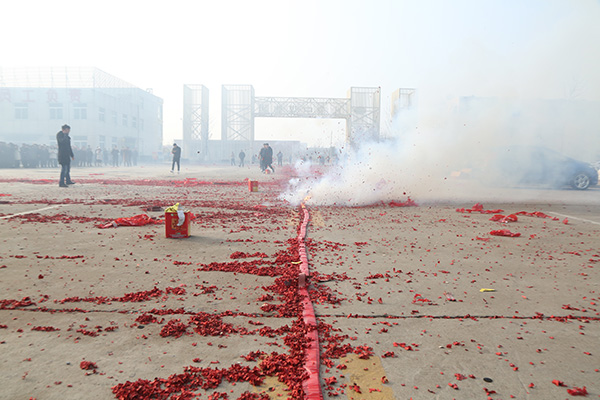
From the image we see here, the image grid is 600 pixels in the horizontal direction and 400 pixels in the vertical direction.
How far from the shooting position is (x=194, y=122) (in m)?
67.0

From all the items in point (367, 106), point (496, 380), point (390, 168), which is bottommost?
point (496, 380)

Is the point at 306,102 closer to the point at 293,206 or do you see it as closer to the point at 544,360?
the point at 293,206

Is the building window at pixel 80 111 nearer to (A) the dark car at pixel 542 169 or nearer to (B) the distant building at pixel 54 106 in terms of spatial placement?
(B) the distant building at pixel 54 106

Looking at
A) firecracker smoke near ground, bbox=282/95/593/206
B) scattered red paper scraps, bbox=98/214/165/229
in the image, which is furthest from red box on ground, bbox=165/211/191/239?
firecracker smoke near ground, bbox=282/95/593/206

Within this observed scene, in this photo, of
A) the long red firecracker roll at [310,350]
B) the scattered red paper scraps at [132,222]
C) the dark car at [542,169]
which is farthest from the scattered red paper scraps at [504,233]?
the dark car at [542,169]

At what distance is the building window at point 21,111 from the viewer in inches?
2239

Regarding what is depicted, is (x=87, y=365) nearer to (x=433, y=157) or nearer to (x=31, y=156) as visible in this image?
(x=433, y=157)

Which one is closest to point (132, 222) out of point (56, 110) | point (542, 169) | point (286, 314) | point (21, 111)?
point (286, 314)

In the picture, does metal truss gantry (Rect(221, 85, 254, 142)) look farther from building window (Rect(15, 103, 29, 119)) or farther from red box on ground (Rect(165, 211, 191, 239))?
red box on ground (Rect(165, 211, 191, 239))

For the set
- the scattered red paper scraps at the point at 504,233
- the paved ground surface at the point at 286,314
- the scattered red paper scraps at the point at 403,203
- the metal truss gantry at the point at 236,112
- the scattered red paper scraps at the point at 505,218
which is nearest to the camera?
the paved ground surface at the point at 286,314

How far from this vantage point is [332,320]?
10.3 feet

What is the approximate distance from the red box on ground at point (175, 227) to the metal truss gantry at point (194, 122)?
203 feet

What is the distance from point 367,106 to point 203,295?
5217 cm

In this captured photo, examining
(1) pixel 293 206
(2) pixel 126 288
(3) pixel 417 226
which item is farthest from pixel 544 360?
(1) pixel 293 206
